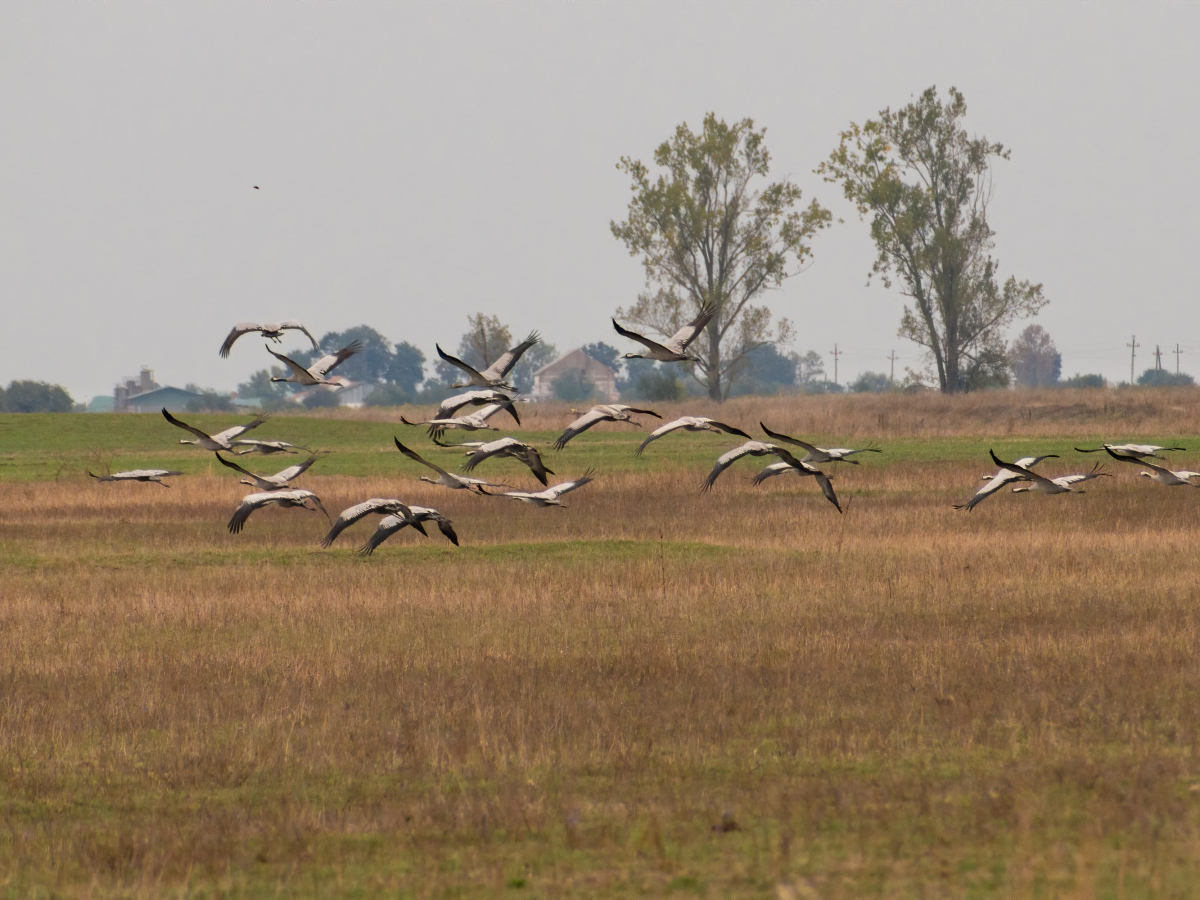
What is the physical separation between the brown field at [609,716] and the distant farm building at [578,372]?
16321 cm

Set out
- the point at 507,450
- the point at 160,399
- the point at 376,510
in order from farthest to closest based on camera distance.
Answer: the point at 160,399
the point at 507,450
the point at 376,510

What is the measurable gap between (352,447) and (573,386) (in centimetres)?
12207

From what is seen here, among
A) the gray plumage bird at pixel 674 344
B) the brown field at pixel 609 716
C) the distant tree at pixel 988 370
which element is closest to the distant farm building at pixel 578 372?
the distant tree at pixel 988 370

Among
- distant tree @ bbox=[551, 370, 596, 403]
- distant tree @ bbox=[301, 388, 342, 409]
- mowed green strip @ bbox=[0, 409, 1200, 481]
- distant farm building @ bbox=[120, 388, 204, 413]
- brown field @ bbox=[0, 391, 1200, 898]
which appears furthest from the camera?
distant tree @ bbox=[551, 370, 596, 403]

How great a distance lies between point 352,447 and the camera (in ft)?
213

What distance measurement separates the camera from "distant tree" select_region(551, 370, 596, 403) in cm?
18481

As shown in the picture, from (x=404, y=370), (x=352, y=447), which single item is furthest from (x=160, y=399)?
(x=352, y=447)

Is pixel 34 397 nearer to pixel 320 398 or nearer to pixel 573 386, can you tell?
pixel 320 398

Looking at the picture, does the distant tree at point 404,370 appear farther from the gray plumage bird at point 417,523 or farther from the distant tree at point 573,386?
the gray plumage bird at point 417,523

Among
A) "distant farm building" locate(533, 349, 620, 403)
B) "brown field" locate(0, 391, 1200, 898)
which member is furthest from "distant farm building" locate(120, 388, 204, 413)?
"brown field" locate(0, 391, 1200, 898)

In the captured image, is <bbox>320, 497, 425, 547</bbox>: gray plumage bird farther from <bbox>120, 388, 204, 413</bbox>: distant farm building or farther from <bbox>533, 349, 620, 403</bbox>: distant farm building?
<bbox>533, 349, 620, 403</bbox>: distant farm building

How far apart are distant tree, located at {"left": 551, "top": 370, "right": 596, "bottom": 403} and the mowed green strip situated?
102 meters

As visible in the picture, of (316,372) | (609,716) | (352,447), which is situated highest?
(316,372)

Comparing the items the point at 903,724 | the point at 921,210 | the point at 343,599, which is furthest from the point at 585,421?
the point at 921,210
